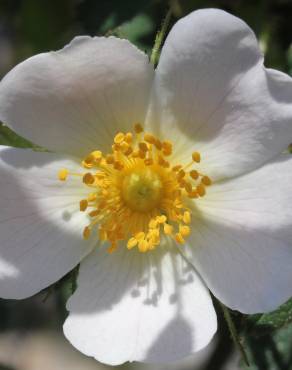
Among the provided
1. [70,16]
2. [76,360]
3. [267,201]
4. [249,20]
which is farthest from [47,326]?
[267,201]

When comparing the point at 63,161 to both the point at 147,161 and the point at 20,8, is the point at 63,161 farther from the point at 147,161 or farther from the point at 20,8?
the point at 20,8

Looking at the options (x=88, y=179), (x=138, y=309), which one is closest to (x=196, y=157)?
(x=88, y=179)

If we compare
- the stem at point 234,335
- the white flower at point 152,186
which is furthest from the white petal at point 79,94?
the stem at point 234,335

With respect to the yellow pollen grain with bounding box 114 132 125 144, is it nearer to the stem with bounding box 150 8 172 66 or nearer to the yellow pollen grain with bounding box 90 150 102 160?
the yellow pollen grain with bounding box 90 150 102 160

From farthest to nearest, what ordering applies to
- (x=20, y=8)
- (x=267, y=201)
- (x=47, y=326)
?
(x=47, y=326)
(x=20, y=8)
(x=267, y=201)

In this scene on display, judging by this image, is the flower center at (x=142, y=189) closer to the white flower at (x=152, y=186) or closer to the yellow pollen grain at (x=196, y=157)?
the white flower at (x=152, y=186)

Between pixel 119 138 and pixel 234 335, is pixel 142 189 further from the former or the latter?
pixel 234 335

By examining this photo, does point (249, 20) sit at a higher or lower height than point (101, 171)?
higher
